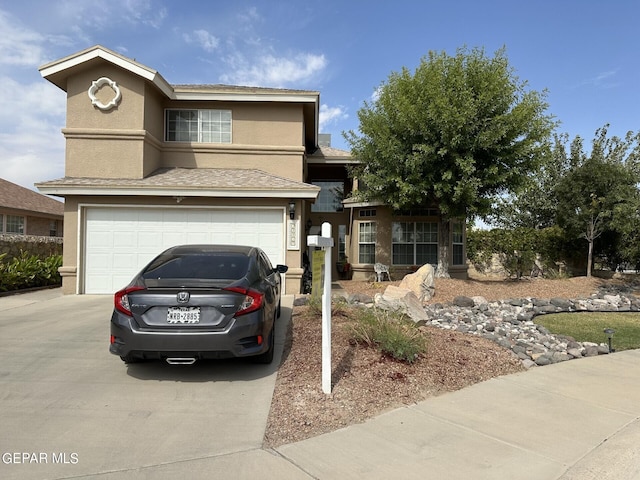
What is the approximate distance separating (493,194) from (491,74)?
12.0 ft

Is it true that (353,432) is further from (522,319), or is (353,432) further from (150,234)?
(150,234)

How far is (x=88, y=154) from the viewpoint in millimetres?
12953

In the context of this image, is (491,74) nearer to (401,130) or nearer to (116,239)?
(401,130)

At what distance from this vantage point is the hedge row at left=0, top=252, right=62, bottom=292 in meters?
12.3

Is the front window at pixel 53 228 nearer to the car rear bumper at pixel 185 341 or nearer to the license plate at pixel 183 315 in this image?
the car rear bumper at pixel 185 341

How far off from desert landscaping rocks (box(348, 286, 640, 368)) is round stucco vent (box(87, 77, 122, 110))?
363 inches

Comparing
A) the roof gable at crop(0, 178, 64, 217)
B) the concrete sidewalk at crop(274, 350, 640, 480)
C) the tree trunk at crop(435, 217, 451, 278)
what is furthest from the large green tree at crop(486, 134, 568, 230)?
the roof gable at crop(0, 178, 64, 217)

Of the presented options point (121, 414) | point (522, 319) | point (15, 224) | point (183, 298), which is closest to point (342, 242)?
point (522, 319)

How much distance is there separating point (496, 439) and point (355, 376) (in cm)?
174

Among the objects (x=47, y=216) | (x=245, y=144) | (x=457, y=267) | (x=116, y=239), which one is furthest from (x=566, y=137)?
(x=47, y=216)

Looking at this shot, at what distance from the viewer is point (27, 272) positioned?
13.1 m

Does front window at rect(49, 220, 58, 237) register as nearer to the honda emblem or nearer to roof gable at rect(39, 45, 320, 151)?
roof gable at rect(39, 45, 320, 151)

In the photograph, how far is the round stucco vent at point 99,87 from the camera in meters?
13.1

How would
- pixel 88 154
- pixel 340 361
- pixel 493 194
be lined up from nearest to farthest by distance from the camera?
pixel 340 361
pixel 88 154
pixel 493 194
